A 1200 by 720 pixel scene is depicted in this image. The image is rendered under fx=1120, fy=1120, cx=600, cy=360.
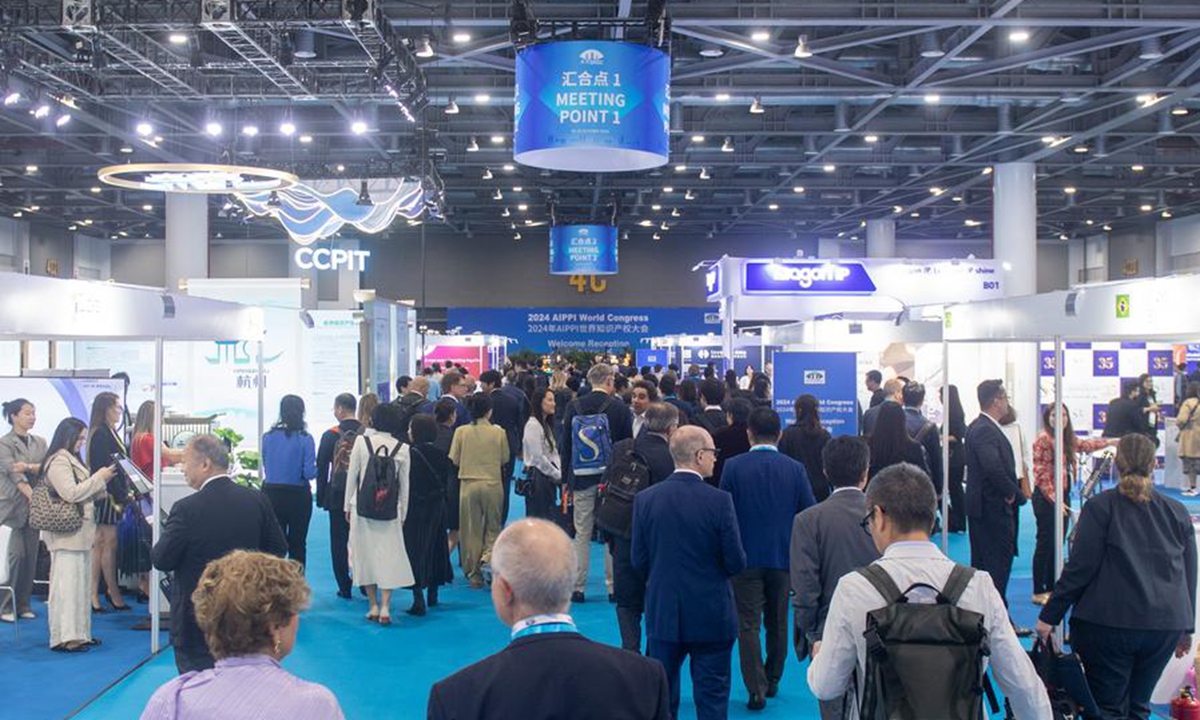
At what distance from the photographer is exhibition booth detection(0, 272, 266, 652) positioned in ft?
16.1

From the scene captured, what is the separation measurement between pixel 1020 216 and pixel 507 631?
13581mm

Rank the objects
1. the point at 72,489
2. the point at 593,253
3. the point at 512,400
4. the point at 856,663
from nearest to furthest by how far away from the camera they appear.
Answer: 1. the point at 856,663
2. the point at 72,489
3. the point at 512,400
4. the point at 593,253

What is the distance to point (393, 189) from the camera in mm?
14797

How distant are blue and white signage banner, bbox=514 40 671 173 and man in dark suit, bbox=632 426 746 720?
381cm

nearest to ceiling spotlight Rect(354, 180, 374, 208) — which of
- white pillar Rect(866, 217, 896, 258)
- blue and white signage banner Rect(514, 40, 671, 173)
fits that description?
blue and white signage banner Rect(514, 40, 671, 173)

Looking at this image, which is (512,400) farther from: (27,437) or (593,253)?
(593,253)

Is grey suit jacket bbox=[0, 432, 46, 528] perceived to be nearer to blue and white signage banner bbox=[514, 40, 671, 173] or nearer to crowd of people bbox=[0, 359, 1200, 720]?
crowd of people bbox=[0, 359, 1200, 720]

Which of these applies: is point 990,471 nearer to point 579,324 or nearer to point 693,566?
point 693,566

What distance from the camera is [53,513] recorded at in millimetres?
5848

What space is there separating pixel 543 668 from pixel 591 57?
243 inches

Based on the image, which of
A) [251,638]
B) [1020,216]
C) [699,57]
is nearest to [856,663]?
[251,638]

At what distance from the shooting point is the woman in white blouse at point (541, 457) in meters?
7.55

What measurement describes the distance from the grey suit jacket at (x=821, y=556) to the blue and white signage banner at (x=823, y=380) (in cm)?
541

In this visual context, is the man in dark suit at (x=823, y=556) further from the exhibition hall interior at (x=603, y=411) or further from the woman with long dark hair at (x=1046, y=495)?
the woman with long dark hair at (x=1046, y=495)
